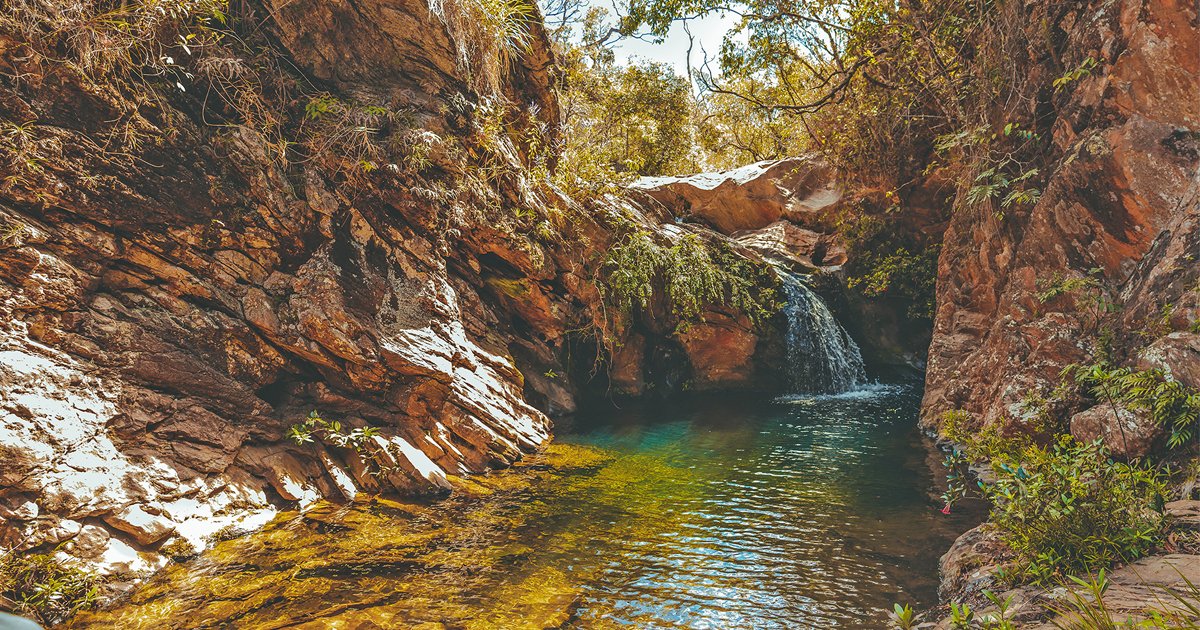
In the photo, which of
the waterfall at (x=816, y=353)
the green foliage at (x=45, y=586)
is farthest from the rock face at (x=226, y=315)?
the waterfall at (x=816, y=353)

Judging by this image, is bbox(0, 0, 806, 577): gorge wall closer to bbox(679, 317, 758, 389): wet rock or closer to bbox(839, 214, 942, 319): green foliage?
bbox(679, 317, 758, 389): wet rock

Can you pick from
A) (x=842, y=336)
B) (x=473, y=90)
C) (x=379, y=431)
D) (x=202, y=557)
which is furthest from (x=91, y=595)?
(x=842, y=336)

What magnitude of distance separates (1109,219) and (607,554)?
6.46 m

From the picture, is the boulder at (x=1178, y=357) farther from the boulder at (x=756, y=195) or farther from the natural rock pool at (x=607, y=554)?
the boulder at (x=756, y=195)

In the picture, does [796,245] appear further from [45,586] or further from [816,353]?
[45,586]

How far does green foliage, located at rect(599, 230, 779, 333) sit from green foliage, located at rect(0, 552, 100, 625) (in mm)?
7896

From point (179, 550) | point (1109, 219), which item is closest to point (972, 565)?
point (1109, 219)

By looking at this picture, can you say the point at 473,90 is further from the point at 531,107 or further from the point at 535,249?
the point at 535,249

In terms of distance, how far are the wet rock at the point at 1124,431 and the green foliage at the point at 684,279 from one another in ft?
22.3

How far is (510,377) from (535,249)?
2257mm

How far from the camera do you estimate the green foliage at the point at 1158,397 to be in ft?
12.8

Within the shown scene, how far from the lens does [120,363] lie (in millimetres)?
5312

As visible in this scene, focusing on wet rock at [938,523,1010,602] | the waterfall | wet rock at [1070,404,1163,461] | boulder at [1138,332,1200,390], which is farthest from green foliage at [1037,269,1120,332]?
the waterfall

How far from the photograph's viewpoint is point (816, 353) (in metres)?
12.3
